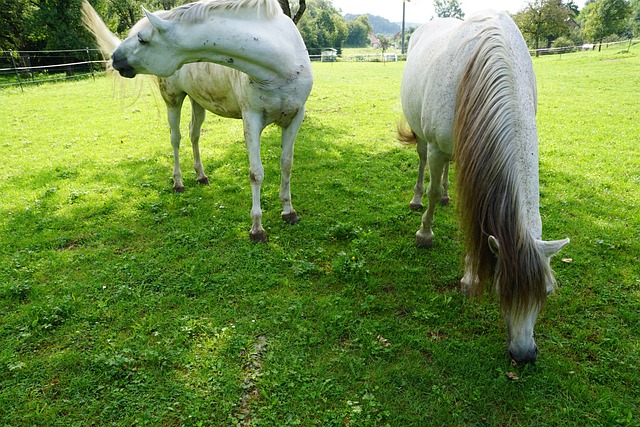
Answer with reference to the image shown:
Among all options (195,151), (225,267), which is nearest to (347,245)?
(225,267)

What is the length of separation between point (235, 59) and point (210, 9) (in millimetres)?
452

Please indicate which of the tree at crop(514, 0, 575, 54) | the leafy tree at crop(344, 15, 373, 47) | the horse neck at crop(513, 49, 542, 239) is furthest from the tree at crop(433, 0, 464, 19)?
the horse neck at crop(513, 49, 542, 239)

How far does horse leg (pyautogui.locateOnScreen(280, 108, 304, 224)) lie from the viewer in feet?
14.3

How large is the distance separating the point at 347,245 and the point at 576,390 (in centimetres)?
239

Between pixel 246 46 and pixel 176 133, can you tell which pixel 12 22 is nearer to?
pixel 176 133

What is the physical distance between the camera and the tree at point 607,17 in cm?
3972

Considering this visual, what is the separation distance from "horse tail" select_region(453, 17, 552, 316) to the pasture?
1.19 ft

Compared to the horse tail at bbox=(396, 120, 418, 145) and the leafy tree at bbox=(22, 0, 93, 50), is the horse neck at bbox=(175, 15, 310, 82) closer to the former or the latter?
the horse tail at bbox=(396, 120, 418, 145)

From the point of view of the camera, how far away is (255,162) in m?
4.20

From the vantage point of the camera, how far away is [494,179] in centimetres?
224

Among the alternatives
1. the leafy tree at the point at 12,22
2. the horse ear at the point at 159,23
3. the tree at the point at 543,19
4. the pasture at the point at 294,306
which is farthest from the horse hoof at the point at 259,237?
the tree at the point at 543,19

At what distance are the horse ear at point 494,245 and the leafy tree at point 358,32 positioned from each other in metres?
124

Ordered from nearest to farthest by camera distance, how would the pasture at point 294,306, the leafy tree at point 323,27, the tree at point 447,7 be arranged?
the pasture at point 294,306
the leafy tree at point 323,27
the tree at point 447,7

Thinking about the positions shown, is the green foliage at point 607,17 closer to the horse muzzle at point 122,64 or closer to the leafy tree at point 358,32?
the horse muzzle at point 122,64
